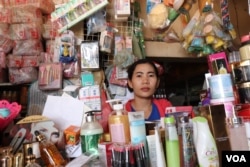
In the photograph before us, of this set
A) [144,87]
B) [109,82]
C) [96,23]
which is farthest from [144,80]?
[96,23]

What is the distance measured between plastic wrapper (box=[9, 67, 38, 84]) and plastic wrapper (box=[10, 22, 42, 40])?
16cm

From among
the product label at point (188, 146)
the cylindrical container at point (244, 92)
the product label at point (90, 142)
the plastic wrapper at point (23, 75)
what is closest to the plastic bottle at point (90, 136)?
the product label at point (90, 142)

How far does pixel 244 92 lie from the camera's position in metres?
0.78

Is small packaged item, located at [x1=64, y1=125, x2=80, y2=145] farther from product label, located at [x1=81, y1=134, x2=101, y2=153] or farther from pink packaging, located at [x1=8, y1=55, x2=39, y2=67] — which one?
pink packaging, located at [x1=8, y1=55, x2=39, y2=67]

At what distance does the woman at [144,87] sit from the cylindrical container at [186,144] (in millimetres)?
486

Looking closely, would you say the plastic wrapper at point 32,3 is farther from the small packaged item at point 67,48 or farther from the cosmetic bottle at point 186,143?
the cosmetic bottle at point 186,143

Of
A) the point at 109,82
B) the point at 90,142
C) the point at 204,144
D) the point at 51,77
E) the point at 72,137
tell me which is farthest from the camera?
the point at 109,82

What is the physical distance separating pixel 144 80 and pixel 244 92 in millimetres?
468

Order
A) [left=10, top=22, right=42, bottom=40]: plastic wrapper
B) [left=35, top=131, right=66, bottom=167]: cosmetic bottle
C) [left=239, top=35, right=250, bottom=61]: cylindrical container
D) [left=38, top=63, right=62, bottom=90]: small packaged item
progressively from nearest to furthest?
1. [left=35, top=131, right=66, bottom=167]: cosmetic bottle
2. [left=239, top=35, right=250, bottom=61]: cylindrical container
3. [left=38, top=63, right=62, bottom=90]: small packaged item
4. [left=10, top=22, right=42, bottom=40]: plastic wrapper

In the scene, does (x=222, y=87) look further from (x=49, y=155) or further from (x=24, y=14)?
(x=24, y=14)

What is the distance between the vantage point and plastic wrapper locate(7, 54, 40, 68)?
119 centimetres

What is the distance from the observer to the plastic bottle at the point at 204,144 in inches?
22.5

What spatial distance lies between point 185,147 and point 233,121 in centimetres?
15

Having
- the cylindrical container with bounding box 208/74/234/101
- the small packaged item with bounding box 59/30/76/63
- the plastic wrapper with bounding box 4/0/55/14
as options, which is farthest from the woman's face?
the plastic wrapper with bounding box 4/0/55/14
